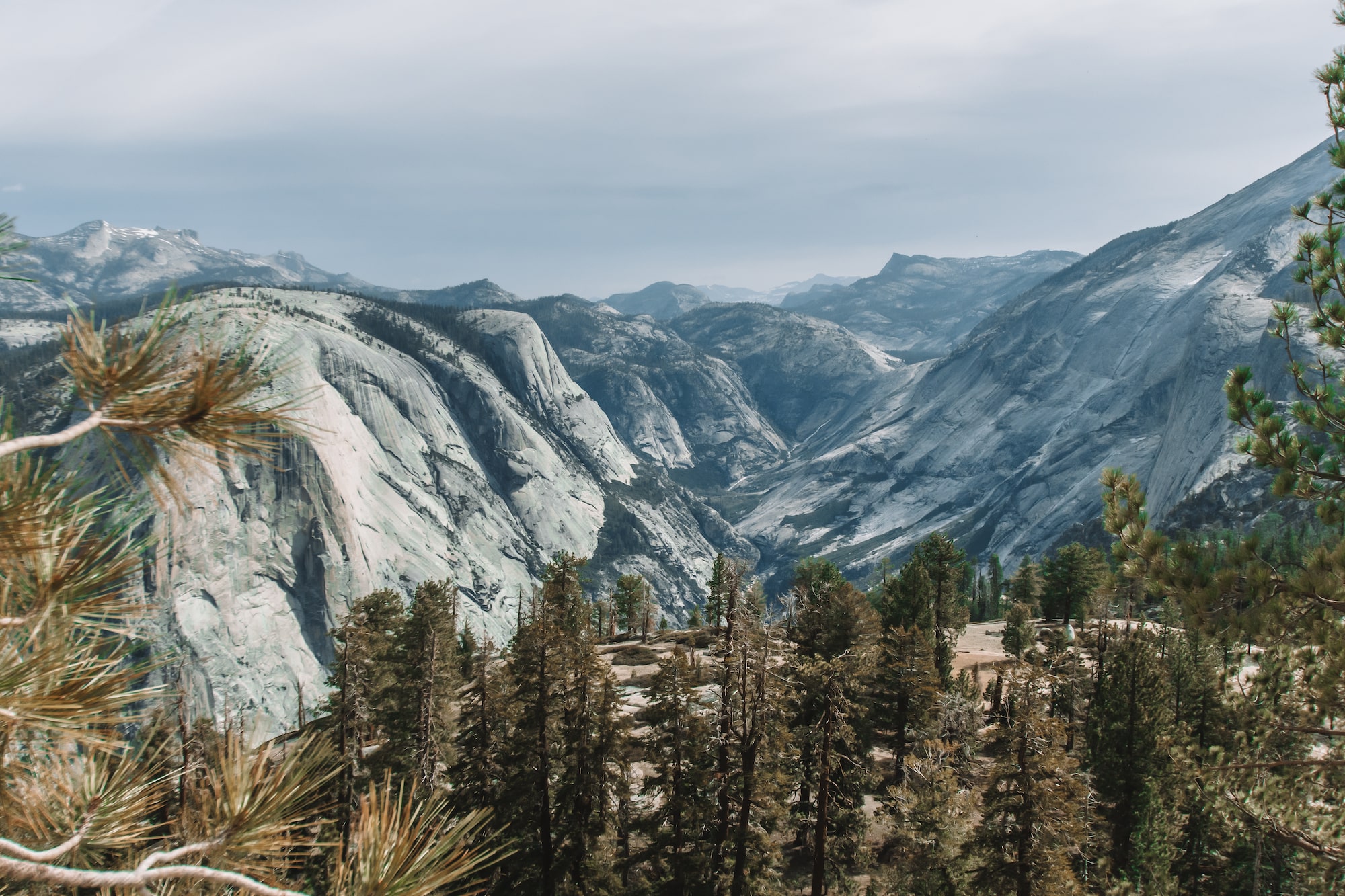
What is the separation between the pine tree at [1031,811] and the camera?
20.6m

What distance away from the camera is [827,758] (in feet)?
73.6

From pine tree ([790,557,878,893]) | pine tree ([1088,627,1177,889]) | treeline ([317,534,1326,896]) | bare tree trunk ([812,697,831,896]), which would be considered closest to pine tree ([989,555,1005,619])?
treeline ([317,534,1326,896])

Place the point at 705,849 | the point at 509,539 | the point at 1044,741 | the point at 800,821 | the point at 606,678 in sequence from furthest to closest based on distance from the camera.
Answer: the point at 509,539 → the point at 800,821 → the point at 606,678 → the point at 705,849 → the point at 1044,741

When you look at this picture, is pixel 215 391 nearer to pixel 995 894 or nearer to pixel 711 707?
pixel 711 707

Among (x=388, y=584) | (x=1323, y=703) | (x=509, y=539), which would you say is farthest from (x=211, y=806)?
(x=509, y=539)

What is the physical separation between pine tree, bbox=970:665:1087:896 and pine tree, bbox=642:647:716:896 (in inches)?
338

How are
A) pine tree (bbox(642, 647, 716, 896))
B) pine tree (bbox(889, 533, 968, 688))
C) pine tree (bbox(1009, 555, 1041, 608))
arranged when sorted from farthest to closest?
A: 1. pine tree (bbox(1009, 555, 1041, 608))
2. pine tree (bbox(889, 533, 968, 688))
3. pine tree (bbox(642, 647, 716, 896))

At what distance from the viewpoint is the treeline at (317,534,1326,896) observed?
21391 millimetres

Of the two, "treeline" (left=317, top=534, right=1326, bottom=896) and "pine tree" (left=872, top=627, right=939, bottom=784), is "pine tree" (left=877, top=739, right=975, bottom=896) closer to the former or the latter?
"treeline" (left=317, top=534, right=1326, bottom=896)

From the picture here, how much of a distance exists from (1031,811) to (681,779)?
1093 centimetres

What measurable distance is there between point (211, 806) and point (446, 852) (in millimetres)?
1914

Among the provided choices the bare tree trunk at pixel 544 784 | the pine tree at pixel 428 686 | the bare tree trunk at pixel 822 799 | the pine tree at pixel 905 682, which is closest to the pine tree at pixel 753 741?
the bare tree trunk at pixel 822 799

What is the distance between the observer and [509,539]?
160 metres

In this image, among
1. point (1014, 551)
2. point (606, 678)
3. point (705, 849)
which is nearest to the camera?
point (705, 849)
